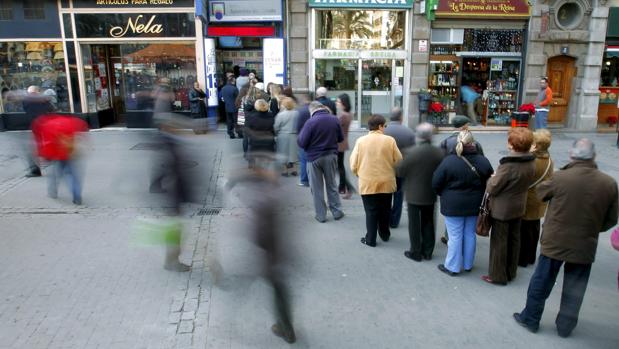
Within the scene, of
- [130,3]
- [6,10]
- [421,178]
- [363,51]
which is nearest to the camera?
[421,178]

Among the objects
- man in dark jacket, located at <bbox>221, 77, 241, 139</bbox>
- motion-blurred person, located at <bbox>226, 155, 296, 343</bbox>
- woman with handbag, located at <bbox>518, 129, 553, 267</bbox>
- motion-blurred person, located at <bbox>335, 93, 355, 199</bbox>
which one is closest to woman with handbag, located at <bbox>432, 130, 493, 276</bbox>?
woman with handbag, located at <bbox>518, 129, 553, 267</bbox>

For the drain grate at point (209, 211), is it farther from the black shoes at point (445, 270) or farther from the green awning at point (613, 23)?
the green awning at point (613, 23)

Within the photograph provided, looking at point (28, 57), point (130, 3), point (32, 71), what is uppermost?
point (130, 3)

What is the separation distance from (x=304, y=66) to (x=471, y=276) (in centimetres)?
994

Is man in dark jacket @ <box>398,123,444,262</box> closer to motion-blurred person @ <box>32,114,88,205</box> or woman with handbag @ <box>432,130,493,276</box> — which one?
woman with handbag @ <box>432,130,493,276</box>

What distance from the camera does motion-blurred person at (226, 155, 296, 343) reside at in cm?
371

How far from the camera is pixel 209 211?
7531 millimetres

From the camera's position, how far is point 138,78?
14.8 m

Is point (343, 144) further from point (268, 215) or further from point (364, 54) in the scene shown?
point (364, 54)

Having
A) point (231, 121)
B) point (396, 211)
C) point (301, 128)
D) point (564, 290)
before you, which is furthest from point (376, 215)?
point (231, 121)

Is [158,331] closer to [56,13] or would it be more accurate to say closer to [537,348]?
[537,348]

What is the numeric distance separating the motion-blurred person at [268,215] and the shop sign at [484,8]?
11.6 m

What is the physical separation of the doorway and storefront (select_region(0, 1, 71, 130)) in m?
14.8

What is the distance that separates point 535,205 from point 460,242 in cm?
92
